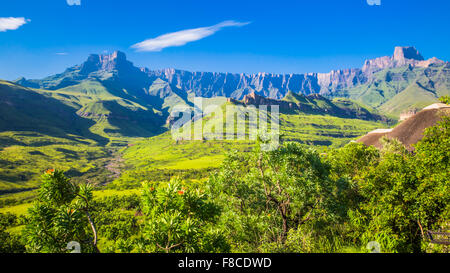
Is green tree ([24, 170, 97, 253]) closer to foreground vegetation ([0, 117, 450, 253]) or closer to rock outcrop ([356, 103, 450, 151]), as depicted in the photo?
foreground vegetation ([0, 117, 450, 253])

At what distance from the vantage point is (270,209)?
70.6 ft

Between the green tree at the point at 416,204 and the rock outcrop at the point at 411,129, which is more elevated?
the rock outcrop at the point at 411,129

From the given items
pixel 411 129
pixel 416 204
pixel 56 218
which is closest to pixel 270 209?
pixel 416 204

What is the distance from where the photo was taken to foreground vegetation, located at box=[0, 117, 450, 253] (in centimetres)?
943

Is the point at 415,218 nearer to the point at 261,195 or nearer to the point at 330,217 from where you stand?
the point at 330,217

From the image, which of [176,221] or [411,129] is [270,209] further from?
[411,129]

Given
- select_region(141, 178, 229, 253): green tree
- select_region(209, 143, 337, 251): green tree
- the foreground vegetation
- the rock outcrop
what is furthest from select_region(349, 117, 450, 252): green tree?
the rock outcrop

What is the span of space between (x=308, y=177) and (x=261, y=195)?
4499 millimetres

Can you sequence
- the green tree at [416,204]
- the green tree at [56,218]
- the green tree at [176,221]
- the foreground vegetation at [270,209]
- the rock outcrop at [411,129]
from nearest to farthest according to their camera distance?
the green tree at [176,221] < the green tree at [56,218] < the foreground vegetation at [270,209] < the green tree at [416,204] < the rock outcrop at [411,129]

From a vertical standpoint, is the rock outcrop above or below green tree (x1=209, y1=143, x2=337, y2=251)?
above

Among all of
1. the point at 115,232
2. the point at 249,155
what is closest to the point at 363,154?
the point at 249,155

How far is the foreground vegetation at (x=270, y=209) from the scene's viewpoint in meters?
9.43

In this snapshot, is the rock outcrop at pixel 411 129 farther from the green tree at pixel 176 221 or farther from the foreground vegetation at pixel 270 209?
the green tree at pixel 176 221

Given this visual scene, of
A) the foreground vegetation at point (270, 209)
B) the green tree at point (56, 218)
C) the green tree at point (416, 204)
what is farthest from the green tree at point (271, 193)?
the green tree at point (56, 218)
